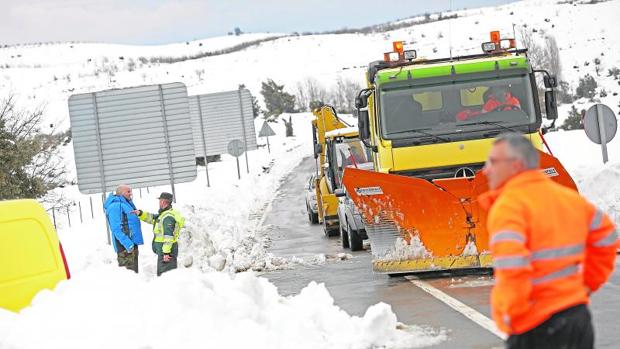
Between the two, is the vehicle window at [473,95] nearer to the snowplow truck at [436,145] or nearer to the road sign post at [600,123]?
the snowplow truck at [436,145]

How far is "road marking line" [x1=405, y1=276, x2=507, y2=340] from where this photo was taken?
9831 millimetres

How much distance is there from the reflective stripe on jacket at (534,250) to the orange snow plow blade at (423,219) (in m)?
8.46

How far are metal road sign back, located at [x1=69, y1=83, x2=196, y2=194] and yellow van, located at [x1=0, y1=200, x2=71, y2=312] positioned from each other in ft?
42.6

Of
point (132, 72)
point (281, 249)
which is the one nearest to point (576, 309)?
point (281, 249)

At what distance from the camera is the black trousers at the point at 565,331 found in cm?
502

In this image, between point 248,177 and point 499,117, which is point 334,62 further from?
point 499,117

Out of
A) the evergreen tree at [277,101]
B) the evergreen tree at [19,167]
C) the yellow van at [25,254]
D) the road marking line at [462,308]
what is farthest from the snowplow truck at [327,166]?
the evergreen tree at [277,101]

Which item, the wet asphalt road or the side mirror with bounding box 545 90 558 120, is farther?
the side mirror with bounding box 545 90 558 120

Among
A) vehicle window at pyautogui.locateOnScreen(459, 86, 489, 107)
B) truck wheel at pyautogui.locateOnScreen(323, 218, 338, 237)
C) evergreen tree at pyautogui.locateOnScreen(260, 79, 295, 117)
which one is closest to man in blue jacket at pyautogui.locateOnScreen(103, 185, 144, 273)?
vehicle window at pyautogui.locateOnScreen(459, 86, 489, 107)

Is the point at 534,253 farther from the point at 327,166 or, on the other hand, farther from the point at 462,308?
the point at 327,166

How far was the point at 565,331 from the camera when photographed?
5.02 m

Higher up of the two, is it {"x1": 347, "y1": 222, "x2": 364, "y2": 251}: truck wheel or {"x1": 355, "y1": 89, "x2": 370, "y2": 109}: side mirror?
{"x1": 355, "y1": 89, "x2": 370, "y2": 109}: side mirror

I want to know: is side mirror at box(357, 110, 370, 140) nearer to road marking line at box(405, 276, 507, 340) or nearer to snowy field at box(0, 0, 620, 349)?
road marking line at box(405, 276, 507, 340)

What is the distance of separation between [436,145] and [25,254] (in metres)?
7.56
